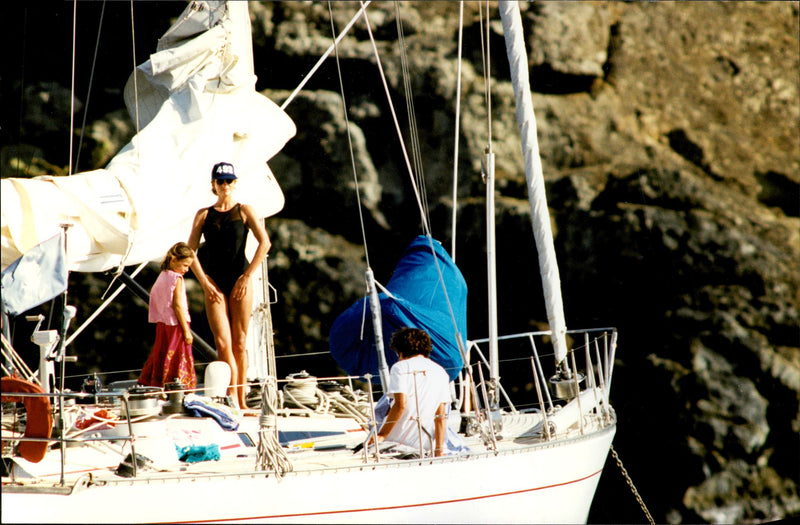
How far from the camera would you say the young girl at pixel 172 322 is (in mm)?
5168

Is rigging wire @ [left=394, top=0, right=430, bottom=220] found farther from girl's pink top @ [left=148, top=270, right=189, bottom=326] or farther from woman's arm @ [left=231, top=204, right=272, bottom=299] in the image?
girl's pink top @ [left=148, top=270, right=189, bottom=326]

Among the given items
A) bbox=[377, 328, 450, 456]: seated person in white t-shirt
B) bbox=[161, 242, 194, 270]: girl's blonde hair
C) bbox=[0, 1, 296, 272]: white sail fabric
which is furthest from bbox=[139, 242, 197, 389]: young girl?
bbox=[377, 328, 450, 456]: seated person in white t-shirt

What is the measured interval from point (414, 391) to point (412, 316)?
1.81 metres

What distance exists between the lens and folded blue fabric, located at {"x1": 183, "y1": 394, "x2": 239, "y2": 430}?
4.71 meters

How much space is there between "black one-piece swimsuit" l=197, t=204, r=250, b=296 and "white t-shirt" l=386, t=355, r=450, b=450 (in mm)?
1562

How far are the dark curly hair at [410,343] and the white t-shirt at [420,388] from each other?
0.03 m

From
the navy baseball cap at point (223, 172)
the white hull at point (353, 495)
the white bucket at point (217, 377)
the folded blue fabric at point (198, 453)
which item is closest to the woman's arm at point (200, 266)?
the navy baseball cap at point (223, 172)

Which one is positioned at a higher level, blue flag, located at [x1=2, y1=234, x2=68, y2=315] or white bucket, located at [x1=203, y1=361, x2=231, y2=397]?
blue flag, located at [x1=2, y1=234, x2=68, y2=315]

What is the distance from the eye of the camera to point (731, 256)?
11.3m

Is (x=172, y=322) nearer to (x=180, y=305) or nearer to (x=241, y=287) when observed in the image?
(x=180, y=305)

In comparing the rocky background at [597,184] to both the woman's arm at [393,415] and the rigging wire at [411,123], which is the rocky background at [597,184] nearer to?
the rigging wire at [411,123]

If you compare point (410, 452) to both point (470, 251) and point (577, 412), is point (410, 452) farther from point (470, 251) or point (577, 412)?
point (470, 251)

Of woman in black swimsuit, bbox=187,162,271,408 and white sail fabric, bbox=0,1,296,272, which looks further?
woman in black swimsuit, bbox=187,162,271,408

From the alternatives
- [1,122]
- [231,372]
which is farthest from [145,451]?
[1,122]
